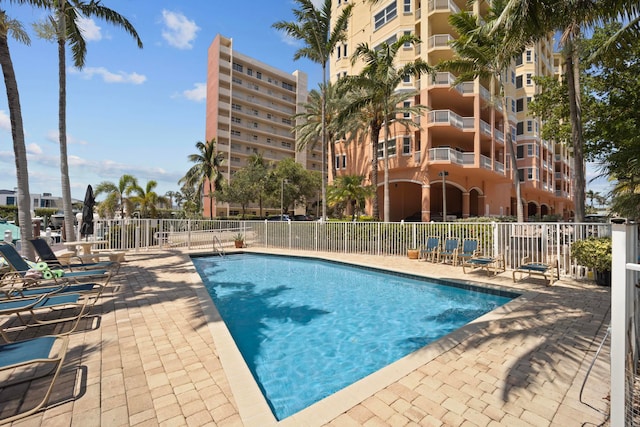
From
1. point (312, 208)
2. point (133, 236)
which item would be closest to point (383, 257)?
point (133, 236)

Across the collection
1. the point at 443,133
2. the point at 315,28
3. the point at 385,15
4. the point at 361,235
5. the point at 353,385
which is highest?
the point at 385,15

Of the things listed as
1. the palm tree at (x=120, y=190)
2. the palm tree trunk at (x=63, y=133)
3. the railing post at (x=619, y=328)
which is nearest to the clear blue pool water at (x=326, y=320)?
the railing post at (x=619, y=328)

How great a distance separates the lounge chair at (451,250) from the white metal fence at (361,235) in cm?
55

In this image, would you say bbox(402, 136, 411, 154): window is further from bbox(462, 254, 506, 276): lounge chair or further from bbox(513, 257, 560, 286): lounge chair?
bbox(513, 257, 560, 286): lounge chair

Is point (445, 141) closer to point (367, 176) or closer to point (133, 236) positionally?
point (367, 176)

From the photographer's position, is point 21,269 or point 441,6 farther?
point 441,6

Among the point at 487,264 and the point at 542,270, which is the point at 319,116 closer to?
the point at 487,264

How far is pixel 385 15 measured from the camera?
79.5 ft

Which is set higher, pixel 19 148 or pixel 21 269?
pixel 19 148

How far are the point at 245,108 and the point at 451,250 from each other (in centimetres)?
4985

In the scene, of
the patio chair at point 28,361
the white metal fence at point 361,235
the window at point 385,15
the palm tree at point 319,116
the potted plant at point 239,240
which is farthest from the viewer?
the palm tree at point 319,116

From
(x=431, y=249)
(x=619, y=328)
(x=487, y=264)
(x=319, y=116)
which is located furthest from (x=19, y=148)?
(x=319, y=116)

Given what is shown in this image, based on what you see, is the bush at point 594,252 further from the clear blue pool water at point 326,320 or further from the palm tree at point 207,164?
the palm tree at point 207,164

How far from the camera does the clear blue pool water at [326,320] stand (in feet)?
13.9
